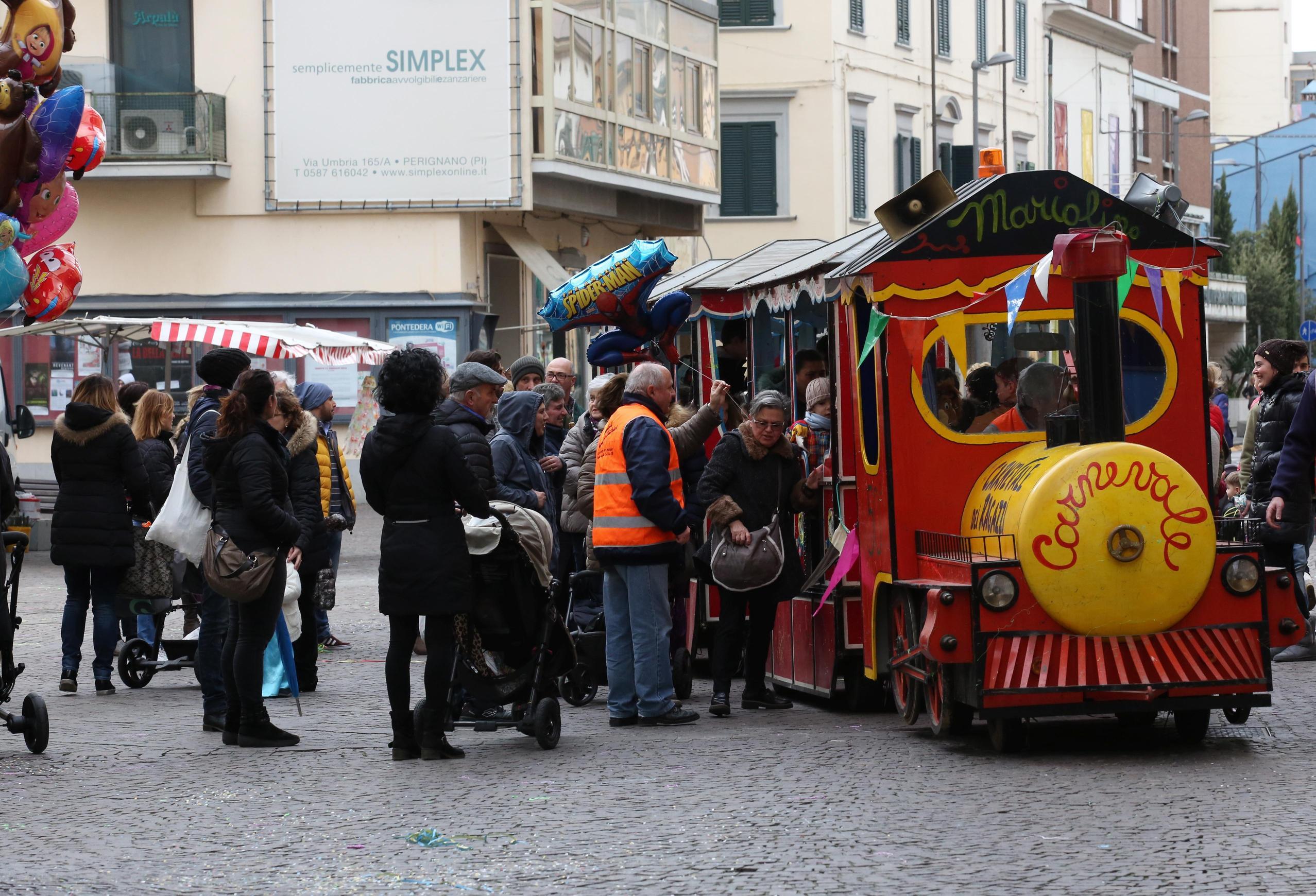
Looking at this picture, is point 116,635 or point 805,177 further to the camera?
point 805,177

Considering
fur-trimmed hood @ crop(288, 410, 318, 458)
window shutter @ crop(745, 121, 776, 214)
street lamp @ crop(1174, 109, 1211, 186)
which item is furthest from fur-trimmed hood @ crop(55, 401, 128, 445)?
street lamp @ crop(1174, 109, 1211, 186)

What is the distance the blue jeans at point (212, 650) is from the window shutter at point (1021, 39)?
3845cm

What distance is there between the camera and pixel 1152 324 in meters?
9.33

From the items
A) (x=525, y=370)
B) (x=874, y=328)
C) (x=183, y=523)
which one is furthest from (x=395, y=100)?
(x=874, y=328)

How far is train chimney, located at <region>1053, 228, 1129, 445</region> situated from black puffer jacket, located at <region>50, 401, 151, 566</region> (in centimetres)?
561

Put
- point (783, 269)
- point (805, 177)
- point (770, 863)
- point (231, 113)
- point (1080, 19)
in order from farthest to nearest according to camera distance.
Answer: point (1080, 19) → point (805, 177) → point (231, 113) → point (783, 269) → point (770, 863)

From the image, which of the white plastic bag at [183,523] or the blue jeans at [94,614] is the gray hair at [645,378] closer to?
the white plastic bag at [183,523]

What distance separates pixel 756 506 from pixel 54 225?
6.29 m

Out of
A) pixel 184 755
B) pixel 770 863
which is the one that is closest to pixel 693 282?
pixel 184 755

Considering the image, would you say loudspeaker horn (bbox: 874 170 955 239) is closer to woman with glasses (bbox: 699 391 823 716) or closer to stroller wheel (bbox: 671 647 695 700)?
woman with glasses (bbox: 699 391 823 716)

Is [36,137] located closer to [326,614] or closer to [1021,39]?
[326,614]

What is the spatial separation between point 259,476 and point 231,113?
19340mm

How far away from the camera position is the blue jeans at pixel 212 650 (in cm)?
992

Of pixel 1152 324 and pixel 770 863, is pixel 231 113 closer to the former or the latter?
pixel 1152 324
